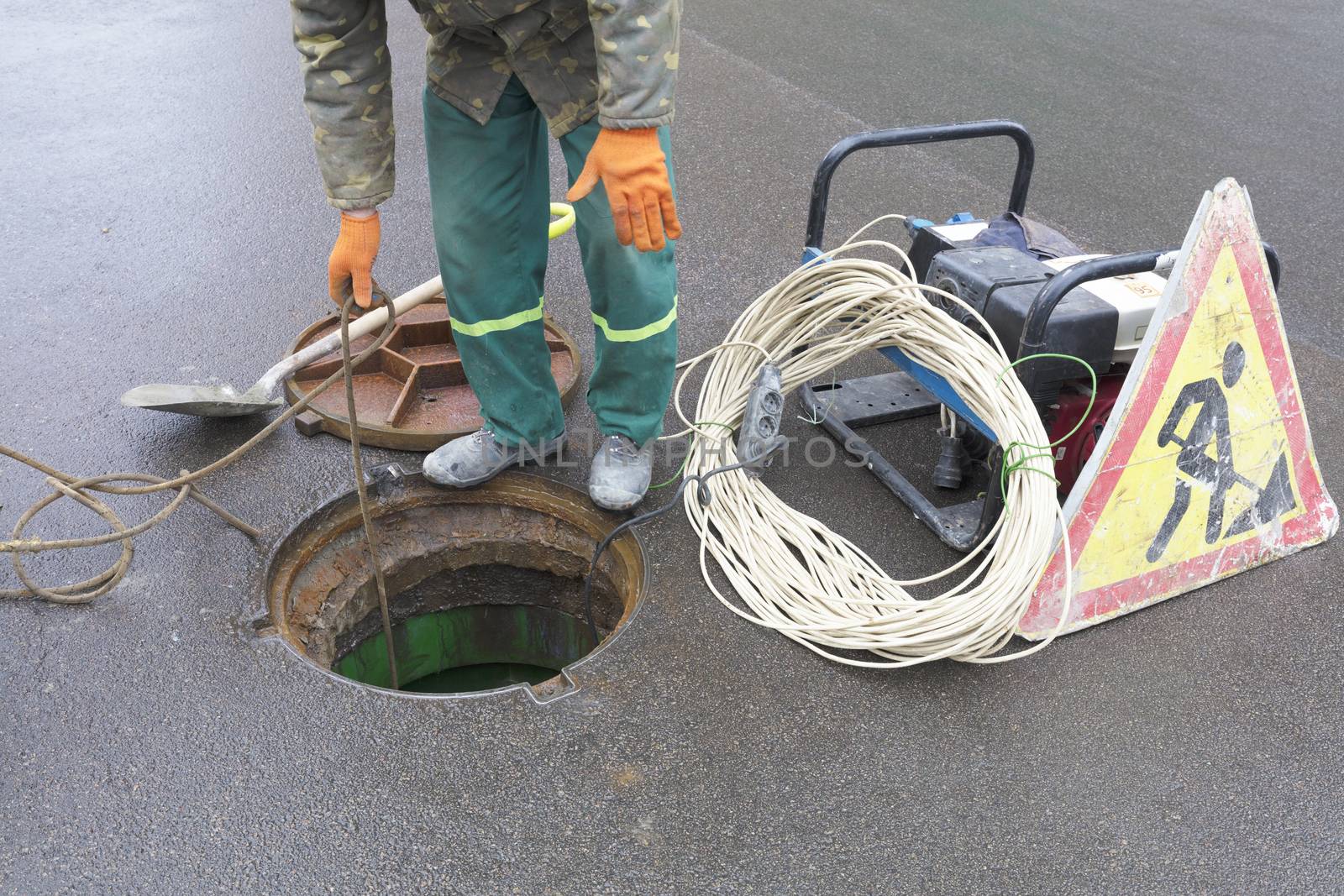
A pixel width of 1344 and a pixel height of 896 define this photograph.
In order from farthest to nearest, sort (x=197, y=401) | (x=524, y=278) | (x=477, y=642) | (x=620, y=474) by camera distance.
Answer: (x=477, y=642)
(x=197, y=401)
(x=620, y=474)
(x=524, y=278)

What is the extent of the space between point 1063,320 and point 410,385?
1888mm

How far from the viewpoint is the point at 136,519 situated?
2764mm

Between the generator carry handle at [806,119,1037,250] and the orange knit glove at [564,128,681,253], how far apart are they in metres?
0.76

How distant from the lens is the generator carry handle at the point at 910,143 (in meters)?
2.85

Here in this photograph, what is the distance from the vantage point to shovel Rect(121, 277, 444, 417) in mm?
2961

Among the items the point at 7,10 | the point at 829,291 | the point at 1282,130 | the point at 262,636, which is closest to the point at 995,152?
the point at 1282,130

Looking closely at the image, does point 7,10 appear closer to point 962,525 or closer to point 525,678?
point 525,678

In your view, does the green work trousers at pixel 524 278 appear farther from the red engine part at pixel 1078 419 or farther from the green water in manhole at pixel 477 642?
the red engine part at pixel 1078 419

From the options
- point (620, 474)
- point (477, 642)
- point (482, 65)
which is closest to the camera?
point (482, 65)

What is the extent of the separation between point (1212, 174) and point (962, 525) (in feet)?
11.4

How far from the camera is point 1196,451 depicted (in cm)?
257

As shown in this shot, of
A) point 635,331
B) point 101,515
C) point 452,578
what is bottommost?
point 452,578

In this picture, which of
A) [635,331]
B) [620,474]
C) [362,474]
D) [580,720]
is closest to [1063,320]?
[635,331]

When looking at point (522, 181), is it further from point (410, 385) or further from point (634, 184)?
point (410, 385)
